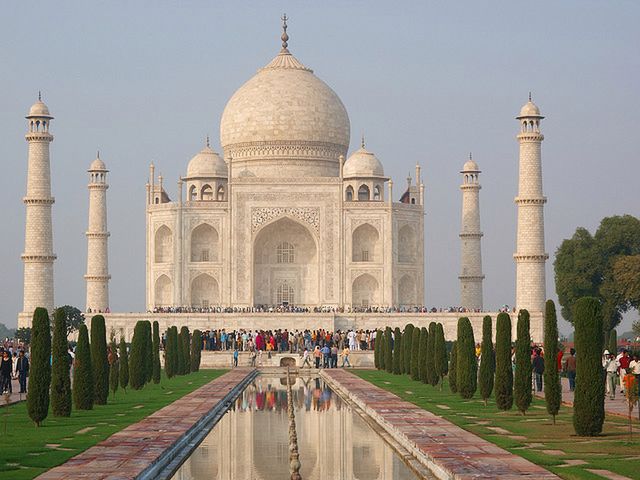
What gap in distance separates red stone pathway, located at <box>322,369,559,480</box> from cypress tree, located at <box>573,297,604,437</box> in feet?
3.49

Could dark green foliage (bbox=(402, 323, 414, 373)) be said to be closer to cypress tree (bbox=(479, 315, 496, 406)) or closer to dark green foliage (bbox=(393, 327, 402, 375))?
dark green foliage (bbox=(393, 327, 402, 375))

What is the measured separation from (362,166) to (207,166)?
5113 millimetres

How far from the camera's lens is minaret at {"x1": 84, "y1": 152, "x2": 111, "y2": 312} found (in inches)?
1649

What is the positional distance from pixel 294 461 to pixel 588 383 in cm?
400

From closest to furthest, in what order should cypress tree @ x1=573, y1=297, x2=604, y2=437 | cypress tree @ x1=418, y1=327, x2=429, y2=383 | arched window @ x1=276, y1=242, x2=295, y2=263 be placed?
cypress tree @ x1=573, y1=297, x2=604, y2=437 < cypress tree @ x1=418, y1=327, x2=429, y2=383 < arched window @ x1=276, y1=242, x2=295, y2=263

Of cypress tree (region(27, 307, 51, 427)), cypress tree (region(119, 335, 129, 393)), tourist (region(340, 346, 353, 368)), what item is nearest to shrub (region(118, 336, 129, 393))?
cypress tree (region(119, 335, 129, 393))

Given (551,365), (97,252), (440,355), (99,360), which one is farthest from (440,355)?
(97,252)

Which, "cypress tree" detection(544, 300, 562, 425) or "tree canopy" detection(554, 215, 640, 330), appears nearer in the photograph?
"cypress tree" detection(544, 300, 562, 425)

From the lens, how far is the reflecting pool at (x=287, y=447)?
34.3 ft

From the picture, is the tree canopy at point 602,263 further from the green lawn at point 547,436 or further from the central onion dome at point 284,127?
the green lawn at point 547,436

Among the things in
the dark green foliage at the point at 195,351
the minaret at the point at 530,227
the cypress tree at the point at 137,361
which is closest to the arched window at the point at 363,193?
the minaret at the point at 530,227

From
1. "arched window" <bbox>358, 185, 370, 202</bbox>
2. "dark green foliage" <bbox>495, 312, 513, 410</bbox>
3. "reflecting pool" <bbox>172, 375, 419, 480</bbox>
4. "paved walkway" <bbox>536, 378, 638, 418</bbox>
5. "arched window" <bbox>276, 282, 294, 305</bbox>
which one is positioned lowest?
"reflecting pool" <bbox>172, 375, 419, 480</bbox>

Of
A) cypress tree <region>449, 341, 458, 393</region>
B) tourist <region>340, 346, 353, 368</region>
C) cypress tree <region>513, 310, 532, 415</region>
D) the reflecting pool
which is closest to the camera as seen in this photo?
the reflecting pool

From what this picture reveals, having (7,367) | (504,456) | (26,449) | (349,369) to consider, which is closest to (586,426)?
(504,456)
